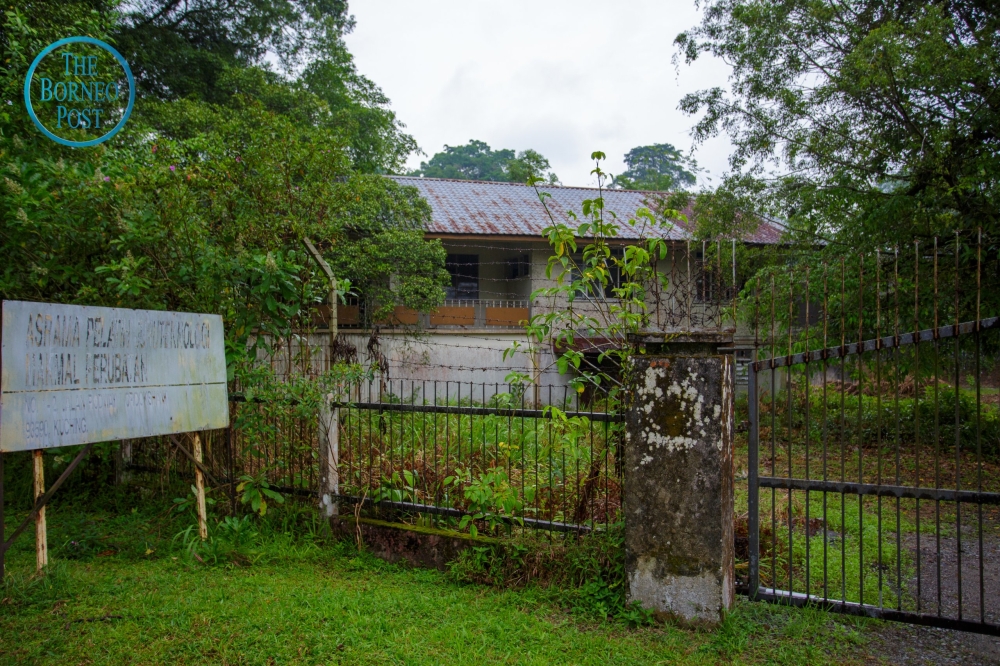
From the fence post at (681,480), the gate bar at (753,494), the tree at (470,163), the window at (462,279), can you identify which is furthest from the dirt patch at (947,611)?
the tree at (470,163)

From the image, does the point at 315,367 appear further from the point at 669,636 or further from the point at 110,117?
the point at 669,636

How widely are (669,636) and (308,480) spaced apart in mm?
2844

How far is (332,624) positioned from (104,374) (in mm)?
1928

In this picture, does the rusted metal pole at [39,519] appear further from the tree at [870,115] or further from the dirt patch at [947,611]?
the tree at [870,115]

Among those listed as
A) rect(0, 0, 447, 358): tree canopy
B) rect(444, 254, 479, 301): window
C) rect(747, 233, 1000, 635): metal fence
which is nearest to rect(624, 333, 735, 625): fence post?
rect(747, 233, 1000, 635): metal fence

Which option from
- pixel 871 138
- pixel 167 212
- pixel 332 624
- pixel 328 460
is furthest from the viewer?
pixel 871 138

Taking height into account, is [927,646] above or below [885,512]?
above

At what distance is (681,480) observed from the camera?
11.7 feet

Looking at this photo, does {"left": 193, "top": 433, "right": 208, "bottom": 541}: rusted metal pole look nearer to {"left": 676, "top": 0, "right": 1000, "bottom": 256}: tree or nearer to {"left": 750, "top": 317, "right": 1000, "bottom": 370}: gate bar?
{"left": 750, "top": 317, "right": 1000, "bottom": 370}: gate bar

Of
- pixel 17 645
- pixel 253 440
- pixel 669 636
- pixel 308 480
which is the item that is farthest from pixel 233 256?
pixel 669 636

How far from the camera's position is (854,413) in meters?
11.5

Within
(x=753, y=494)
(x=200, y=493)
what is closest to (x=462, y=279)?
(x=200, y=493)

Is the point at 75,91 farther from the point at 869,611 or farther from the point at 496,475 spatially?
the point at 869,611

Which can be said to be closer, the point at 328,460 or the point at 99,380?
the point at 99,380
